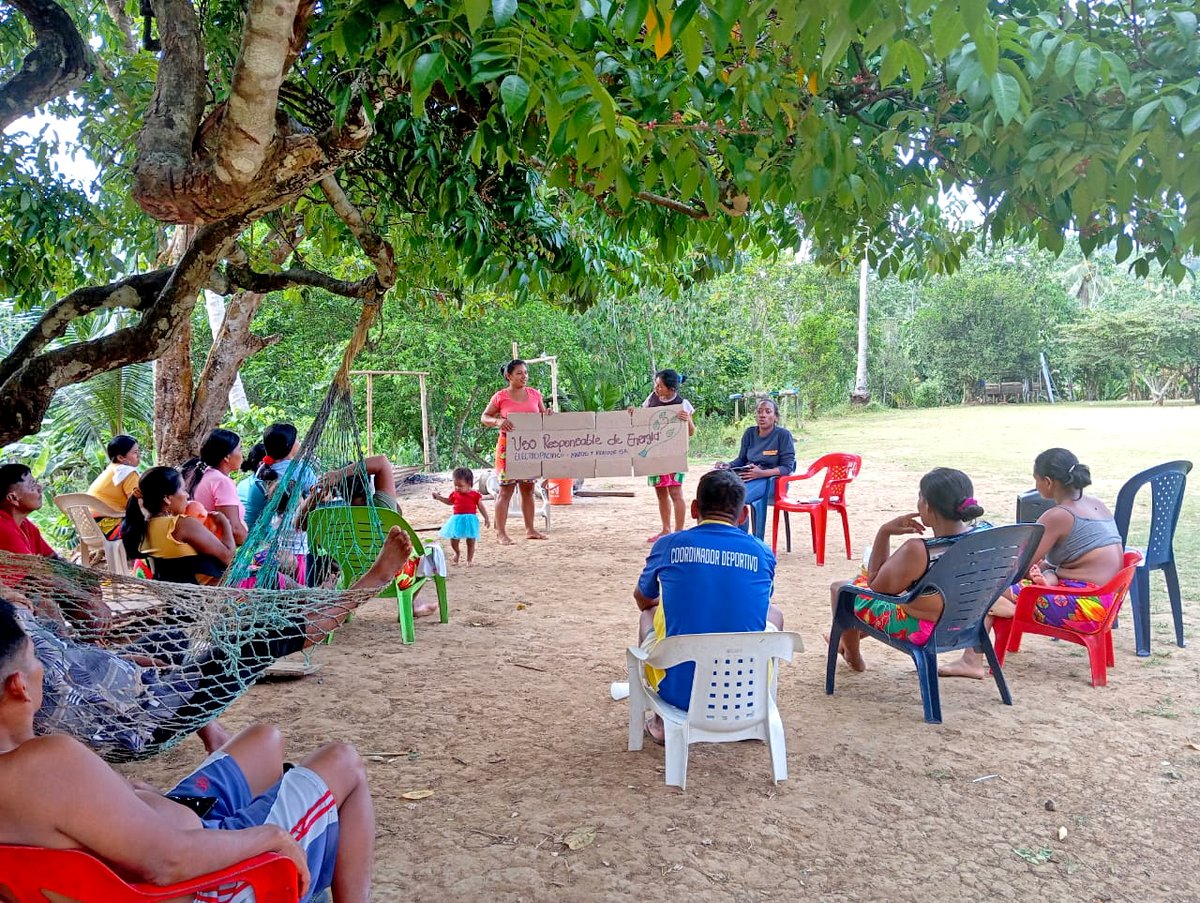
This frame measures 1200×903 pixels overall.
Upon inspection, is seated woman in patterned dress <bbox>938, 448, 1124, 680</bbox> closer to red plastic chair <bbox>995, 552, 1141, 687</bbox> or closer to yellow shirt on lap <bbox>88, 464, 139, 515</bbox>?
red plastic chair <bbox>995, 552, 1141, 687</bbox>

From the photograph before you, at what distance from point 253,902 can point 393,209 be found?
13.2 ft

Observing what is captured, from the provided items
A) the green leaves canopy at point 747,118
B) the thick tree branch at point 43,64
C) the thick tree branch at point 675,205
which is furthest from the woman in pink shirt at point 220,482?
the thick tree branch at point 675,205

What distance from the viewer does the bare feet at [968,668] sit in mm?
3701

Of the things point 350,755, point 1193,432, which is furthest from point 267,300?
point 1193,432

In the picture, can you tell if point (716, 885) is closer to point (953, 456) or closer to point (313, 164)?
point (313, 164)

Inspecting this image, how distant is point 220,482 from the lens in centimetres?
407

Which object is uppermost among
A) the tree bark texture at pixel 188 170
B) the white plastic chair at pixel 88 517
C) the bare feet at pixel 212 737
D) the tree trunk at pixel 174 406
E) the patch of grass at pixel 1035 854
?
the tree bark texture at pixel 188 170

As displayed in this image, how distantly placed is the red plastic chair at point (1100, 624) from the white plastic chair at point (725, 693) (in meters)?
1.25

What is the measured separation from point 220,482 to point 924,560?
305cm

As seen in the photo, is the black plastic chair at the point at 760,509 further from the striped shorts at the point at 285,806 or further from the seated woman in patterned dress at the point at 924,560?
the striped shorts at the point at 285,806

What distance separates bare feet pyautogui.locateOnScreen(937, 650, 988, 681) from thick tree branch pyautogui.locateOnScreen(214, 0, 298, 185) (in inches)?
125

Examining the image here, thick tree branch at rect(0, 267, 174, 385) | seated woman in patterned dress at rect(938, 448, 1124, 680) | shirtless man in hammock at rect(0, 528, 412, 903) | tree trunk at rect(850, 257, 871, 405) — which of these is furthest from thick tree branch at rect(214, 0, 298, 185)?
tree trunk at rect(850, 257, 871, 405)

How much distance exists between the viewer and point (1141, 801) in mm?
2680

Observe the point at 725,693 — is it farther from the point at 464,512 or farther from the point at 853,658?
the point at 464,512
